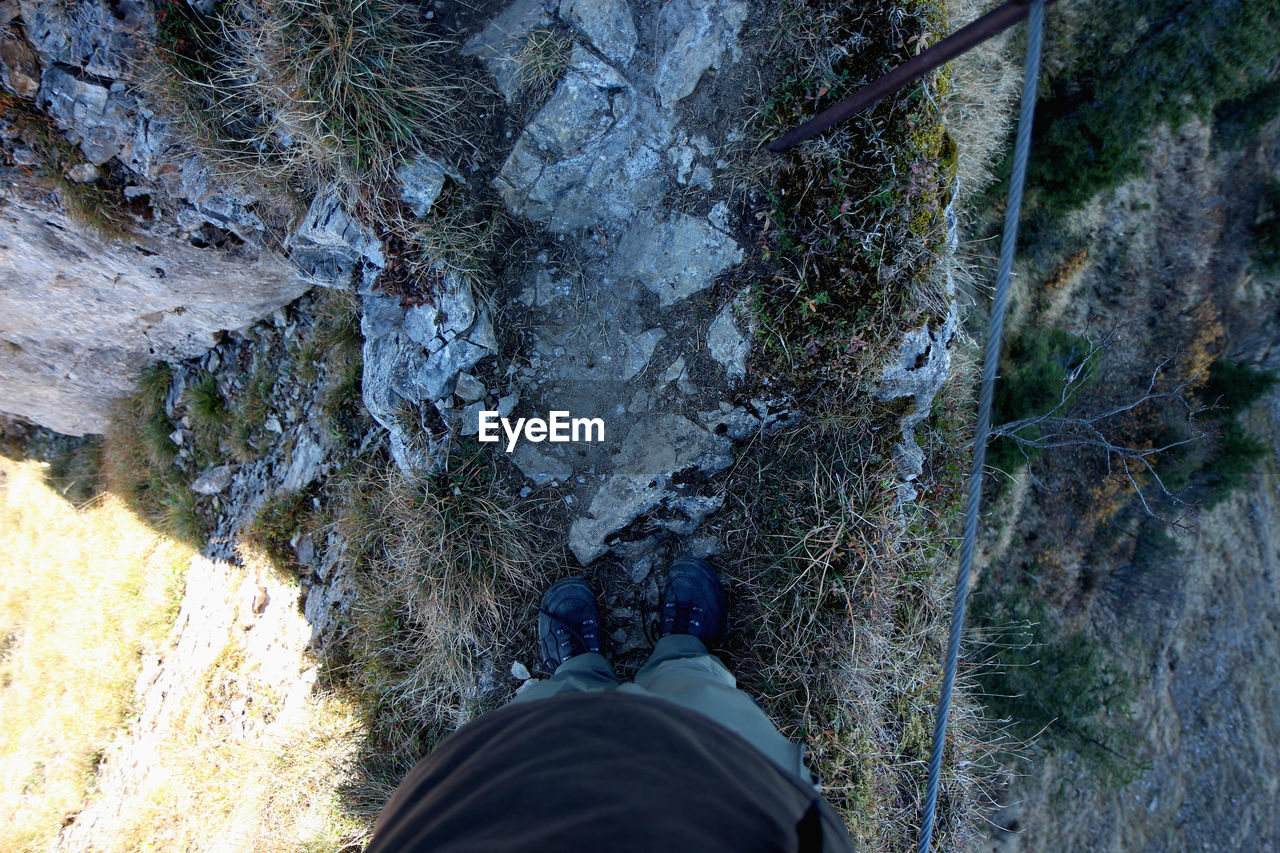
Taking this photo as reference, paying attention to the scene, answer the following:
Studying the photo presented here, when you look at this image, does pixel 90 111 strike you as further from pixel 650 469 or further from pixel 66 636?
pixel 66 636

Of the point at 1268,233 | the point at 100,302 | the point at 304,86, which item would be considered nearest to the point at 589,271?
the point at 304,86

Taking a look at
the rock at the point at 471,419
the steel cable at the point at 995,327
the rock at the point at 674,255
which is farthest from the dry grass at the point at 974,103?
the rock at the point at 471,419

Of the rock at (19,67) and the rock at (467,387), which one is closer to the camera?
the rock at (19,67)

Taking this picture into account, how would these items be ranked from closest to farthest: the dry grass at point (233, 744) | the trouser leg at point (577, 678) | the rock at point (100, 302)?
the trouser leg at point (577, 678)
the rock at point (100, 302)
the dry grass at point (233, 744)

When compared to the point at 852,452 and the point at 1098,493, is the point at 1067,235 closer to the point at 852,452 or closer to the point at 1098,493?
the point at 1098,493

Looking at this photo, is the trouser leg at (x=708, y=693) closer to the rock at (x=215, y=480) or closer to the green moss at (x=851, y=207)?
the green moss at (x=851, y=207)

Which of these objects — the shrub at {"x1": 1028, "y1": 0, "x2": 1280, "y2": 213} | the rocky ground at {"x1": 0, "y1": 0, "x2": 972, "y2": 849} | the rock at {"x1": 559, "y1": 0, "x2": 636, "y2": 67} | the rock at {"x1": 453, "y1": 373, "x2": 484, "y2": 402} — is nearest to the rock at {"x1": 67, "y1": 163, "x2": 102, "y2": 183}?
the rocky ground at {"x1": 0, "y1": 0, "x2": 972, "y2": 849}

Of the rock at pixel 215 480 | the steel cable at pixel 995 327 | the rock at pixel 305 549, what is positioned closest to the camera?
the steel cable at pixel 995 327
